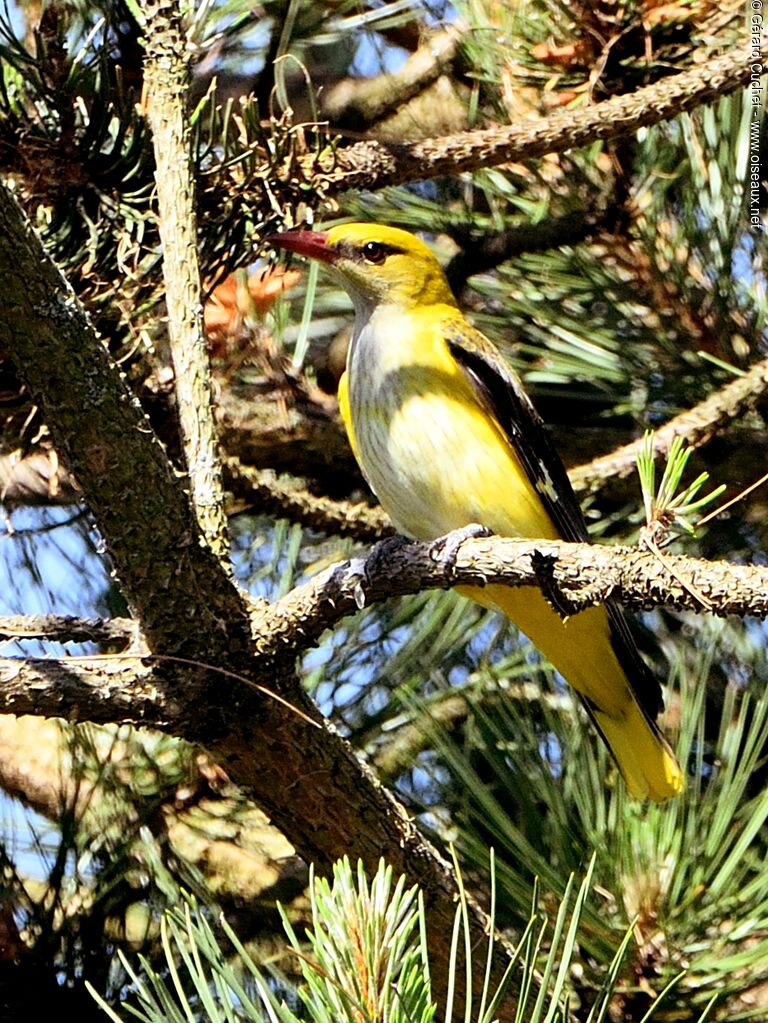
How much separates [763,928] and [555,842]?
0.32m

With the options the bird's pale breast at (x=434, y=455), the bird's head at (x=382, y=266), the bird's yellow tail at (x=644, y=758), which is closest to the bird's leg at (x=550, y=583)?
the bird's yellow tail at (x=644, y=758)

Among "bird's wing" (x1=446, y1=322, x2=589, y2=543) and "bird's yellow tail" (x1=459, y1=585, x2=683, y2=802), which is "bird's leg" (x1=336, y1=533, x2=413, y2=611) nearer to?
"bird's yellow tail" (x1=459, y1=585, x2=683, y2=802)

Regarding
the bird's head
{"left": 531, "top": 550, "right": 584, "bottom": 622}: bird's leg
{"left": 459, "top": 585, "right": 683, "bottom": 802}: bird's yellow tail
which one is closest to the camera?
{"left": 531, "top": 550, "right": 584, "bottom": 622}: bird's leg

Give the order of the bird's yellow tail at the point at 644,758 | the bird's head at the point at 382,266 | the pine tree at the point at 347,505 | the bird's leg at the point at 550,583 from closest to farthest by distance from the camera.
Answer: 1. the bird's leg at the point at 550,583
2. the pine tree at the point at 347,505
3. the bird's yellow tail at the point at 644,758
4. the bird's head at the point at 382,266

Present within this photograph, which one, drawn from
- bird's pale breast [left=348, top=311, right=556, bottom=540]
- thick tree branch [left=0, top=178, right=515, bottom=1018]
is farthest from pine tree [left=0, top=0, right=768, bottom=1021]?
bird's pale breast [left=348, top=311, right=556, bottom=540]

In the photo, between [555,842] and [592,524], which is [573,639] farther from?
[555,842]

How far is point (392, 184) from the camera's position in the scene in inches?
91.6

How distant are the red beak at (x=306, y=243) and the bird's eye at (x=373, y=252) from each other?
12cm

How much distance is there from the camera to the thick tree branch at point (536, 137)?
2244 mm

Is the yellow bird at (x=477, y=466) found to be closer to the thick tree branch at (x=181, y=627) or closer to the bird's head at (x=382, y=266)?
the bird's head at (x=382, y=266)

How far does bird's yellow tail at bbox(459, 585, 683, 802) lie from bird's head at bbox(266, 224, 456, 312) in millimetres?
733

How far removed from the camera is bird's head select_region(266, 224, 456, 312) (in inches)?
115

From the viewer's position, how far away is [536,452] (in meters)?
Answer: 2.63

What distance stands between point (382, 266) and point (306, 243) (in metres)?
0.47
